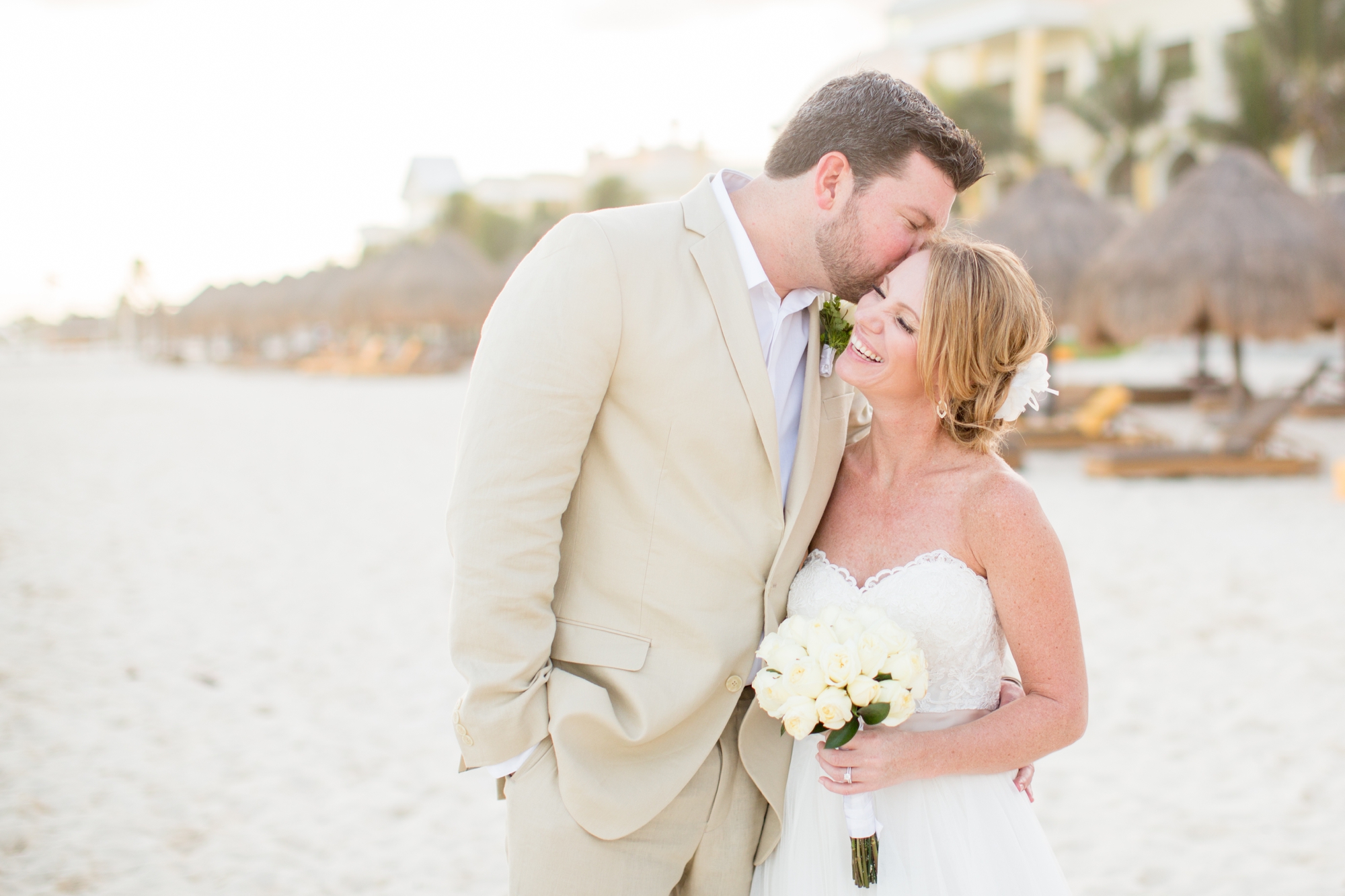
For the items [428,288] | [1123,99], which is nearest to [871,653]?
[428,288]

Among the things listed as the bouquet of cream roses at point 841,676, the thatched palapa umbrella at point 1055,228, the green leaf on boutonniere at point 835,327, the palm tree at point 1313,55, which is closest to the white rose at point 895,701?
the bouquet of cream roses at point 841,676

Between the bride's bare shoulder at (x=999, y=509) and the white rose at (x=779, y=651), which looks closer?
the white rose at (x=779, y=651)

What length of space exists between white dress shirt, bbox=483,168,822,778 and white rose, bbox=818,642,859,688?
28 centimetres

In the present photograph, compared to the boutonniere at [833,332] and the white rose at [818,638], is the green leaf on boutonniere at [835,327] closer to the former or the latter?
the boutonniere at [833,332]

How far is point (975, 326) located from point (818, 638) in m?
0.74

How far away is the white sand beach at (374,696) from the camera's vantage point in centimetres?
355

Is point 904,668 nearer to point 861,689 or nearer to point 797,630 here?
point 861,689

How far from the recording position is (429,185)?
3521 inches

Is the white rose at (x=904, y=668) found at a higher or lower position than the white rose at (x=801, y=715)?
higher

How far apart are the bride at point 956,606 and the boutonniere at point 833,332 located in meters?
0.05

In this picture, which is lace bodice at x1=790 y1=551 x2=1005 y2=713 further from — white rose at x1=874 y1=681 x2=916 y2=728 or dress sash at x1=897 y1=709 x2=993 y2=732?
white rose at x1=874 y1=681 x2=916 y2=728

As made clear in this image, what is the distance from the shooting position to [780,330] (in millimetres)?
2002

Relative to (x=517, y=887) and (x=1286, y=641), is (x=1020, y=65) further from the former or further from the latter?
(x=517, y=887)

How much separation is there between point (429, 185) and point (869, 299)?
93.2m
